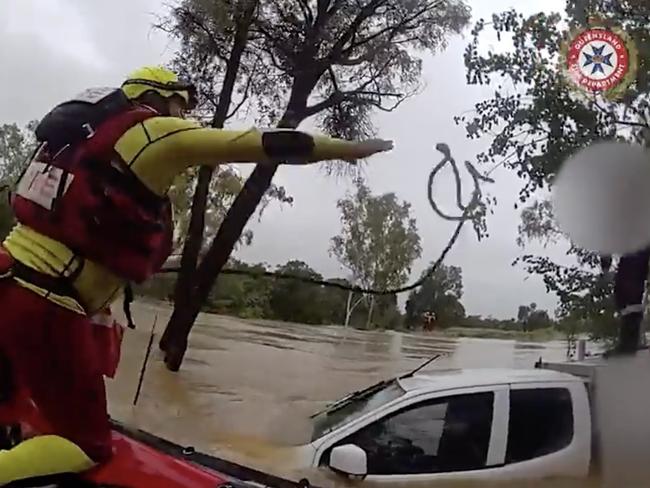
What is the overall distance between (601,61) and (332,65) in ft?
1.68

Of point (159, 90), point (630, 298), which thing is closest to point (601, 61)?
point (630, 298)

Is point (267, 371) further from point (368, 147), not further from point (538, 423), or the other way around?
point (368, 147)

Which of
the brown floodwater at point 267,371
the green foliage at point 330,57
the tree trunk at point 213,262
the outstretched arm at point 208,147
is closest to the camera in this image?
the outstretched arm at point 208,147

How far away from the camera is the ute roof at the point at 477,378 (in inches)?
61.9

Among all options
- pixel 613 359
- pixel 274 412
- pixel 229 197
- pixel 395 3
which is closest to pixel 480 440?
pixel 613 359

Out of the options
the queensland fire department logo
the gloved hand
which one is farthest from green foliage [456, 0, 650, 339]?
the gloved hand

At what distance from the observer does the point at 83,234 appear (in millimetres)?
837

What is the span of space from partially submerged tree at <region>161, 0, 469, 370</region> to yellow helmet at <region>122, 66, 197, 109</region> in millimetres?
627

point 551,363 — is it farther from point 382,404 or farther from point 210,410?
point 210,410

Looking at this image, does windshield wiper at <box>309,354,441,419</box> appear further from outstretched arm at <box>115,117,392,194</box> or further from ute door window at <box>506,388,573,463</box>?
outstretched arm at <box>115,117,392,194</box>

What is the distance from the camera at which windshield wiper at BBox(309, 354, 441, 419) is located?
163 centimetres

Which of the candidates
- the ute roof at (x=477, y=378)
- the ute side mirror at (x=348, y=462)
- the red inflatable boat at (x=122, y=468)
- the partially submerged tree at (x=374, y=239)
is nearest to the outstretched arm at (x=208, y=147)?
the red inflatable boat at (x=122, y=468)

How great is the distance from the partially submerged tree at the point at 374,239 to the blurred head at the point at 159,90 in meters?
0.66

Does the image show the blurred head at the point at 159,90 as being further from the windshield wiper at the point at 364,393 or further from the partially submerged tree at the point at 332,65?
the windshield wiper at the point at 364,393
